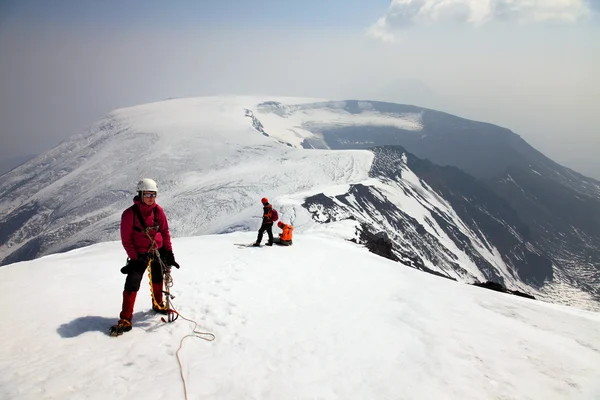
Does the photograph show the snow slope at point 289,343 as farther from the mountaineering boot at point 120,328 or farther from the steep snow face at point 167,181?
the steep snow face at point 167,181

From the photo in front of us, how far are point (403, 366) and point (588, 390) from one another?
3111mm

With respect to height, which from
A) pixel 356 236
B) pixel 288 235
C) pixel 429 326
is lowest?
pixel 356 236

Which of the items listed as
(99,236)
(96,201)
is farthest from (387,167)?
(96,201)

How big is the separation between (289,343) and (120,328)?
351cm

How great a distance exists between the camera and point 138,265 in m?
7.28

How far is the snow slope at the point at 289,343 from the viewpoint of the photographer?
5.43 metres

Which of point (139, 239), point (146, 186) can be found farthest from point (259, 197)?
point (146, 186)

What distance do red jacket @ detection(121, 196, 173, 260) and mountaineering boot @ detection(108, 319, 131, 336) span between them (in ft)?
4.38

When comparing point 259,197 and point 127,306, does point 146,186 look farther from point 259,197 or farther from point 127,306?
point 259,197

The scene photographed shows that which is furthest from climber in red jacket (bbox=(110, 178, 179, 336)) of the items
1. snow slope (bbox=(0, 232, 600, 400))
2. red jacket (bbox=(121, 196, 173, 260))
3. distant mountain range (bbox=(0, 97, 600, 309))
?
distant mountain range (bbox=(0, 97, 600, 309))

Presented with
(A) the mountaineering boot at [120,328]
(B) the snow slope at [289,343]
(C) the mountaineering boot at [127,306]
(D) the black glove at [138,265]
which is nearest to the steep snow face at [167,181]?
(B) the snow slope at [289,343]

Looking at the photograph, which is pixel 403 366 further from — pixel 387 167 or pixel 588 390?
pixel 387 167

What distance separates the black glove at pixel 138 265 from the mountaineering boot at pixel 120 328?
3.39ft

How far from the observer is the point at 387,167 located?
136 meters
